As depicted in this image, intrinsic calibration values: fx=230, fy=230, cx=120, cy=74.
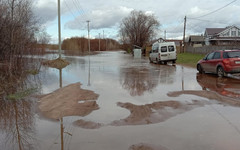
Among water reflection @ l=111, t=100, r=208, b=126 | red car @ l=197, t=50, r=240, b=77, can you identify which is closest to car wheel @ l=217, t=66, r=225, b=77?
red car @ l=197, t=50, r=240, b=77

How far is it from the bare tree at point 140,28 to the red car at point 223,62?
47821mm

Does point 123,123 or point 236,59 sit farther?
point 236,59

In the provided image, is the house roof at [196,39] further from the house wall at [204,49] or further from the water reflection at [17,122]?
the water reflection at [17,122]

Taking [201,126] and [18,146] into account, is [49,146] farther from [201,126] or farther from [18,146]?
[201,126]

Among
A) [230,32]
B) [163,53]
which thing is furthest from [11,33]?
[230,32]

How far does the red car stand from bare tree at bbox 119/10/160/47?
157 ft

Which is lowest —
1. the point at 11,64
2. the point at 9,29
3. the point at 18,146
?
the point at 18,146

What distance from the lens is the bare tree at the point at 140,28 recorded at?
6148 cm

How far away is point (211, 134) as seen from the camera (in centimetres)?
471

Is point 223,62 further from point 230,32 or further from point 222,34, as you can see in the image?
point 230,32

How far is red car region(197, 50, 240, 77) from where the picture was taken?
12.2 meters

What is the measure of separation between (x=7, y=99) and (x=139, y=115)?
4953mm

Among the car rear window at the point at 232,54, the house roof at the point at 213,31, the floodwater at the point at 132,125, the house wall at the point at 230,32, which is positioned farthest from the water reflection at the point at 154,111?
the house roof at the point at 213,31

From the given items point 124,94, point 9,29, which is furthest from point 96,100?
point 9,29
